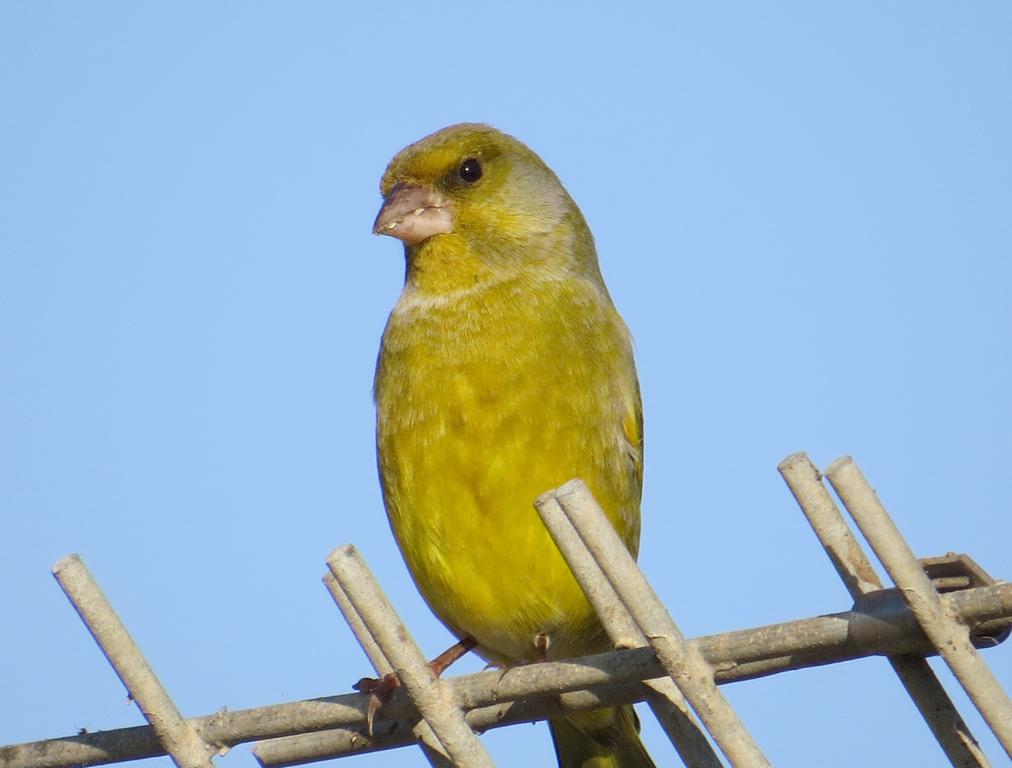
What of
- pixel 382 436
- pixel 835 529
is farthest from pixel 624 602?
pixel 382 436

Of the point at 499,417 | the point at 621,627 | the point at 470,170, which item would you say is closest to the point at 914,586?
the point at 621,627

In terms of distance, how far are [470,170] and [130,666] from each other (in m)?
2.59

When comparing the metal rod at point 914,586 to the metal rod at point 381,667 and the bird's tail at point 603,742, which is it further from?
the bird's tail at point 603,742

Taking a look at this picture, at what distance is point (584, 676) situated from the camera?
3.29 m

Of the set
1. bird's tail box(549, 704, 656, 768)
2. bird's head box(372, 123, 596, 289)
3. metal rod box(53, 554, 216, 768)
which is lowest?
bird's tail box(549, 704, 656, 768)

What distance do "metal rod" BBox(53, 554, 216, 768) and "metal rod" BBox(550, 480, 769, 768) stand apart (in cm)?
111

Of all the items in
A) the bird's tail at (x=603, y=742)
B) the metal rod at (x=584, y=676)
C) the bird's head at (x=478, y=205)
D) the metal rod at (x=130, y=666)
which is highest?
the bird's head at (x=478, y=205)

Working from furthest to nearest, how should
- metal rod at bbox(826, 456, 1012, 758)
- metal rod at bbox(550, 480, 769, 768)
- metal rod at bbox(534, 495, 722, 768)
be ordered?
metal rod at bbox(534, 495, 722, 768)
metal rod at bbox(550, 480, 769, 768)
metal rod at bbox(826, 456, 1012, 758)

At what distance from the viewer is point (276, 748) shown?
3848mm

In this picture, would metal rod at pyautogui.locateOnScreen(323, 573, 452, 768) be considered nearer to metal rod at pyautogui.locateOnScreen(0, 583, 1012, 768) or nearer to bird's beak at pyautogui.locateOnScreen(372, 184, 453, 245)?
metal rod at pyautogui.locateOnScreen(0, 583, 1012, 768)

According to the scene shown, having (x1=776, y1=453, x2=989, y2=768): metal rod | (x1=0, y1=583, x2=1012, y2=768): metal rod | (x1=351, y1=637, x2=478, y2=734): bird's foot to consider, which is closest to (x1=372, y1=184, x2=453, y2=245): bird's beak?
(x1=351, y1=637, x2=478, y2=734): bird's foot

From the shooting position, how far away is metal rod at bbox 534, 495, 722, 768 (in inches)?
125

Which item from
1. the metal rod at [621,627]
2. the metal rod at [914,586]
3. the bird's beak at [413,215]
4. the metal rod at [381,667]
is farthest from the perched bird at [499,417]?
the metal rod at [914,586]

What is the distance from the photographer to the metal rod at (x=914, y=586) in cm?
288
